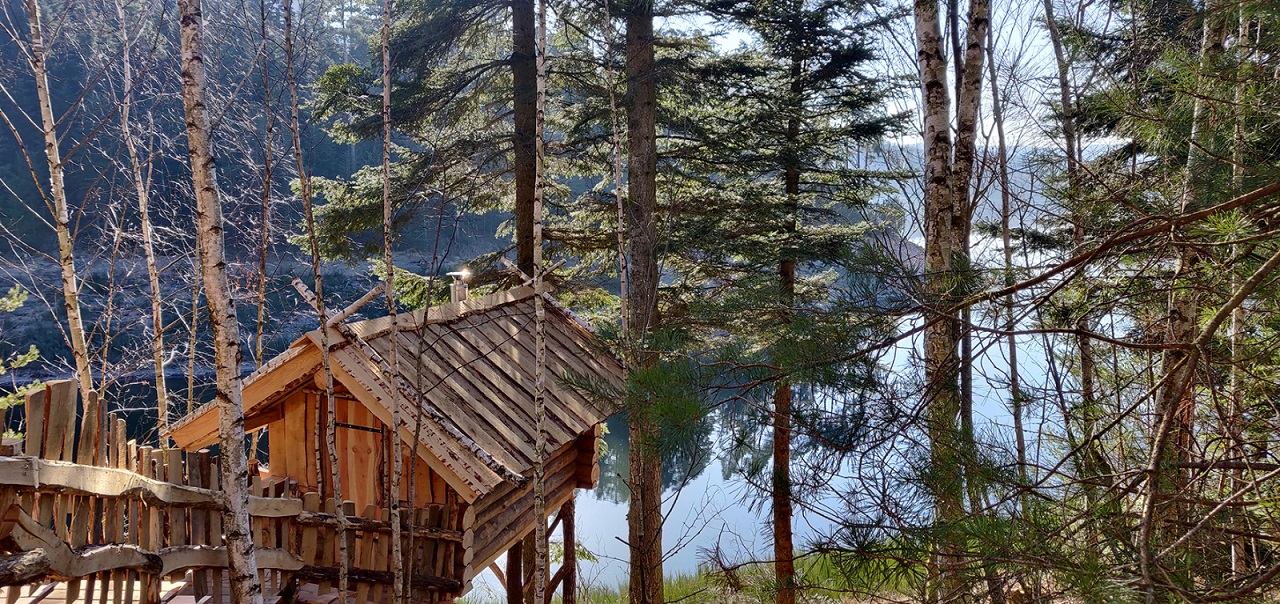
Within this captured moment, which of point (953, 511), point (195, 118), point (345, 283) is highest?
point (345, 283)

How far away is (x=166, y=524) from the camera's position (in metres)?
4.66

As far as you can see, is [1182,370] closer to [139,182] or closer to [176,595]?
→ [176,595]

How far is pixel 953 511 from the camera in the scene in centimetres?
309

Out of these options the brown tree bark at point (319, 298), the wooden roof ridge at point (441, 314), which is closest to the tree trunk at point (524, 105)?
the wooden roof ridge at point (441, 314)

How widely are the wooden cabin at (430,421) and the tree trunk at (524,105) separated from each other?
7.90ft

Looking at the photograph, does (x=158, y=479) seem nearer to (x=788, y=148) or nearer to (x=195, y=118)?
(x=195, y=118)

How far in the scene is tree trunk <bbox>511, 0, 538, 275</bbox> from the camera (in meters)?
9.62

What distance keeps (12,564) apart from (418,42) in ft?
22.4

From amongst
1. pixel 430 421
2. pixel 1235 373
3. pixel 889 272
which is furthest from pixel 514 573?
pixel 1235 373

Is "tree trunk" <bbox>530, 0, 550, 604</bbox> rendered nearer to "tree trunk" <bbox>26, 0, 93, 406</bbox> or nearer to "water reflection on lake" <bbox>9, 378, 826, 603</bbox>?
"tree trunk" <bbox>26, 0, 93, 406</bbox>

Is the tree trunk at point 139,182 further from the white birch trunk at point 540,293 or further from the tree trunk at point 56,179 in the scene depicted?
the white birch trunk at point 540,293

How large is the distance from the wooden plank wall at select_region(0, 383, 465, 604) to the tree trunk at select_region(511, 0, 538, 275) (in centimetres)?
427

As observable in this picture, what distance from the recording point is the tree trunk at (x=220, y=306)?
386 cm

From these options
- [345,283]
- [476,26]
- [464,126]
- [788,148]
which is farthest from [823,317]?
[345,283]
